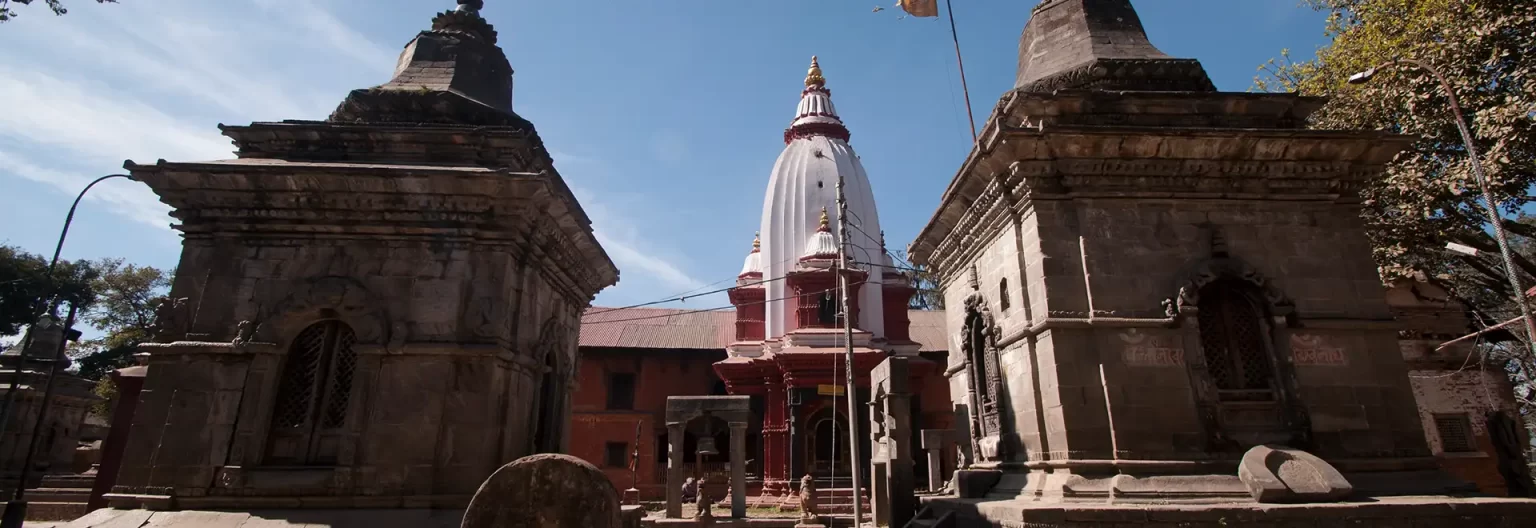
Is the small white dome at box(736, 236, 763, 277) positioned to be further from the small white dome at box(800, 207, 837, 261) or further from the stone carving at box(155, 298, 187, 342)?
the stone carving at box(155, 298, 187, 342)

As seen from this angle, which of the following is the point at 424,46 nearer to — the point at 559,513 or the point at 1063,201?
the point at 559,513

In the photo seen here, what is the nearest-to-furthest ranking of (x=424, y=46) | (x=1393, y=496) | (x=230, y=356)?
(x=1393, y=496) → (x=230, y=356) → (x=424, y=46)

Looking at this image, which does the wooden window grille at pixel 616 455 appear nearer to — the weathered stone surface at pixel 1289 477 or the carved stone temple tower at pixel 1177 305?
the carved stone temple tower at pixel 1177 305

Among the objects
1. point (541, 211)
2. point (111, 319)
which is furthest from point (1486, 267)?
point (111, 319)

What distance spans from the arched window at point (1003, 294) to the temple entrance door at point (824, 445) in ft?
53.6

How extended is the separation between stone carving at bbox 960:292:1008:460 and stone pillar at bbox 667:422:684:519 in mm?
7233

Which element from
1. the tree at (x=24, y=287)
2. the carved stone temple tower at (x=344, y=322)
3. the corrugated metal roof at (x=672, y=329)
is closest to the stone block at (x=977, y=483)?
the carved stone temple tower at (x=344, y=322)

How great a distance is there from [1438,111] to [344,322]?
61.2 ft

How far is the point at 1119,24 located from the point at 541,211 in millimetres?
9355

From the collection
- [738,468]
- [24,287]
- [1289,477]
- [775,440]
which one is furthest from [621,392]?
[24,287]

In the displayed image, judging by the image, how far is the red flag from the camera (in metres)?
18.4

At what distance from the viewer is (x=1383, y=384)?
9.10m

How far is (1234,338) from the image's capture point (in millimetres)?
9367

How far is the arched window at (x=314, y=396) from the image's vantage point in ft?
28.6
